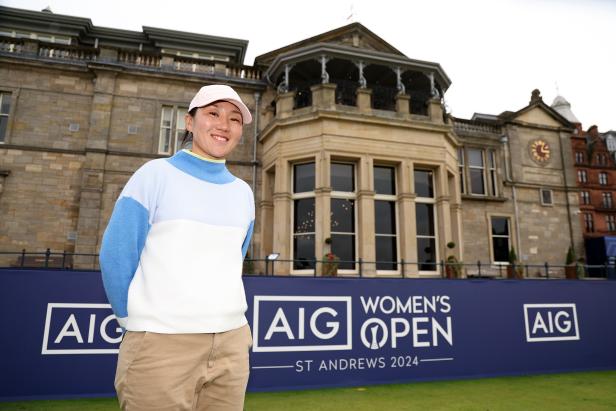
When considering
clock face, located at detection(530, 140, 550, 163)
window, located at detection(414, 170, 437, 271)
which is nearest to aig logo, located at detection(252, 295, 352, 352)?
window, located at detection(414, 170, 437, 271)

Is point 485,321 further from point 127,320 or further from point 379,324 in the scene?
point 127,320

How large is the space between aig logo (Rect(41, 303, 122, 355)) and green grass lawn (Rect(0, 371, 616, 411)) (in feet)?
2.07

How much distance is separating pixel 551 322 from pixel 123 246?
6.93m

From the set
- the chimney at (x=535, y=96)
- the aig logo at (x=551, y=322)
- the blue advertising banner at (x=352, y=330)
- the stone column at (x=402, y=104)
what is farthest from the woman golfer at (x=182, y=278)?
the chimney at (x=535, y=96)

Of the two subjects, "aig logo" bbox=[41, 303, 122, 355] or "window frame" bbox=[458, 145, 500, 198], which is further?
"window frame" bbox=[458, 145, 500, 198]

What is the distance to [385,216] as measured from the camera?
11461 millimetres

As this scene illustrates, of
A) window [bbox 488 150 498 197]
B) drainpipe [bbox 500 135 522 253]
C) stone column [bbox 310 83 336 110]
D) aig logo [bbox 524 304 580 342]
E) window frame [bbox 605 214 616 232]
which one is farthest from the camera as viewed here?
window frame [bbox 605 214 616 232]

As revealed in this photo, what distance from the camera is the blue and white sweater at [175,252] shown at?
1.54 metres

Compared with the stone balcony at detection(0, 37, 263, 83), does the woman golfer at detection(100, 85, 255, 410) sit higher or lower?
lower

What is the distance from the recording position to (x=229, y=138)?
74.9 inches

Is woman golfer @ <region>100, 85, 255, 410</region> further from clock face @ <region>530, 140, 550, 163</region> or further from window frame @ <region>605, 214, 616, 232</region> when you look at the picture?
window frame @ <region>605, 214, 616, 232</region>

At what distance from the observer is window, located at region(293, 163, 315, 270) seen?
10.9 metres

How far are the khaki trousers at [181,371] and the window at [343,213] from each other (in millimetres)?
→ 9103

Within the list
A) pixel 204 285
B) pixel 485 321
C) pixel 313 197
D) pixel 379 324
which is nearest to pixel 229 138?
pixel 204 285
